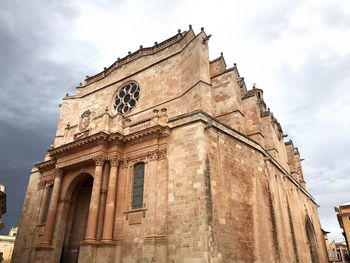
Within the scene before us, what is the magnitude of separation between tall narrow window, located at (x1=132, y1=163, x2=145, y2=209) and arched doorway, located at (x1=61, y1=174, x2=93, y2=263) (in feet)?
10.3

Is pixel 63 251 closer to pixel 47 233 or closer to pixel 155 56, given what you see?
pixel 47 233

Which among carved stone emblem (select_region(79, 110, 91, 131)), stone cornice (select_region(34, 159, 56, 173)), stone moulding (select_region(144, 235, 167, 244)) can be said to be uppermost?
carved stone emblem (select_region(79, 110, 91, 131))

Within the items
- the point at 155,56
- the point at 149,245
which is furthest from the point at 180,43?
the point at 149,245

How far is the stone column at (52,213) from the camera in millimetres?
13258

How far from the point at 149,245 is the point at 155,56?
1092 centimetres

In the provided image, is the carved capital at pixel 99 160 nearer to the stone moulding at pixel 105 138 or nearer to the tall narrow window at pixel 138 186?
the stone moulding at pixel 105 138

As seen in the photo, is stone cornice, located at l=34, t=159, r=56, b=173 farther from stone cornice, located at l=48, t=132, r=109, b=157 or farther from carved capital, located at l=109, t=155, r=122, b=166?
carved capital, located at l=109, t=155, r=122, b=166

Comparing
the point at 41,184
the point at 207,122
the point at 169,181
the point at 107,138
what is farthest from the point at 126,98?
the point at 169,181

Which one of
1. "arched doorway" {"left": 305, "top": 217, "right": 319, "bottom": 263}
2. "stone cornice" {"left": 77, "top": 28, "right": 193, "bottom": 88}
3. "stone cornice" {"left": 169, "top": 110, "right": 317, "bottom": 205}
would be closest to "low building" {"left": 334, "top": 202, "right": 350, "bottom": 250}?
"arched doorway" {"left": 305, "top": 217, "right": 319, "bottom": 263}

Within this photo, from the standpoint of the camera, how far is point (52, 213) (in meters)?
13.7

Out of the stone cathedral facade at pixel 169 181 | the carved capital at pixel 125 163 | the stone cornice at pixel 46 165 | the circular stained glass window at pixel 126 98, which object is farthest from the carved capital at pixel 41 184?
the carved capital at pixel 125 163

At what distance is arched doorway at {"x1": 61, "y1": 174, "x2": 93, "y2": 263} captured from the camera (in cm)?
1405

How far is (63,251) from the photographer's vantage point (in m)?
13.9

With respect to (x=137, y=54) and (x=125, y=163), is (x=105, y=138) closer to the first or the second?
(x=125, y=163)
